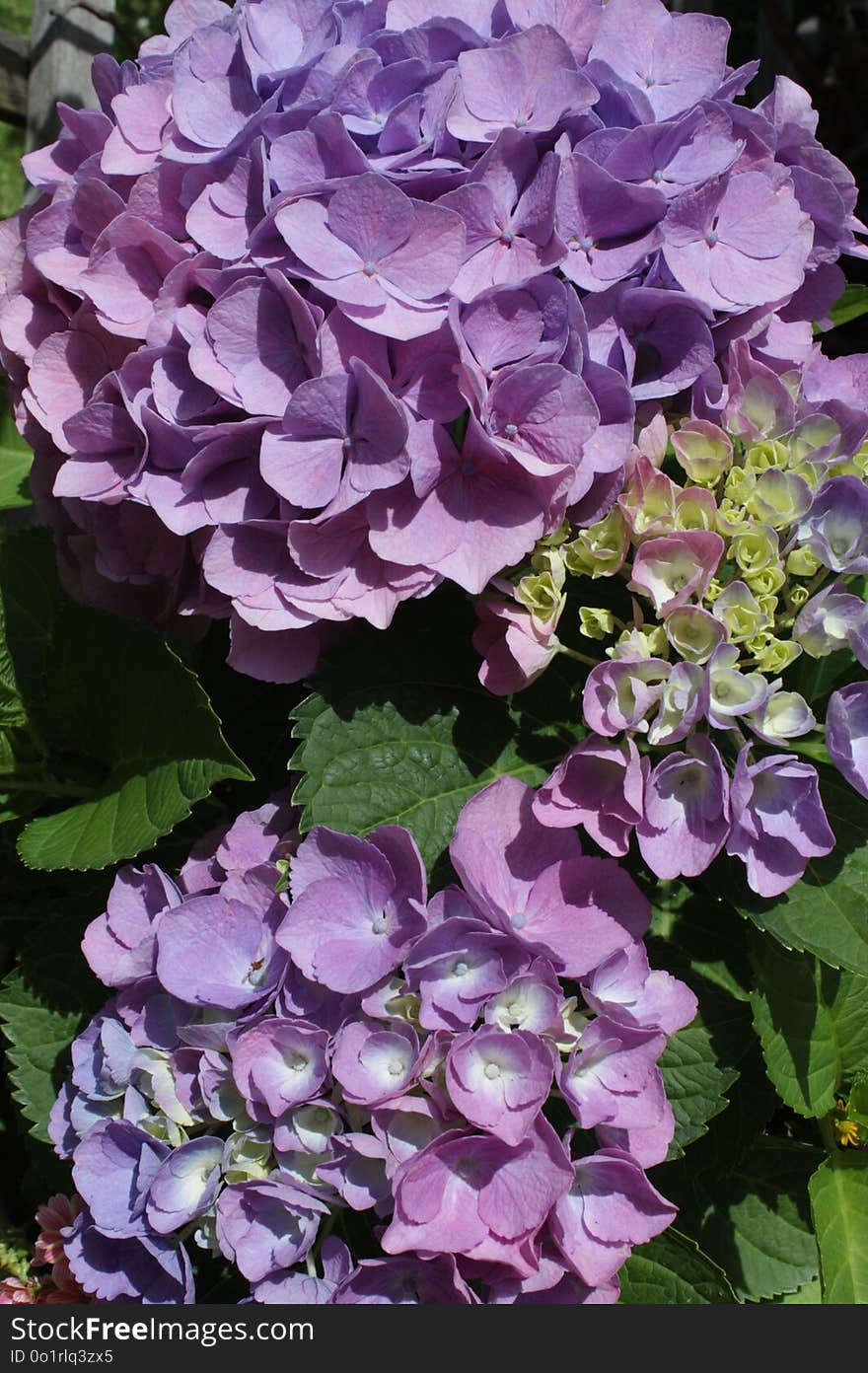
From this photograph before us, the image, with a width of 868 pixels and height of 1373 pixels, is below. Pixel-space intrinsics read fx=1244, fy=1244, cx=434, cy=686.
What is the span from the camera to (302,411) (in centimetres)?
77

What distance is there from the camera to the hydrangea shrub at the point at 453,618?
0.76 m

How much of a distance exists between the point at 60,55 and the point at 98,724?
2020mm

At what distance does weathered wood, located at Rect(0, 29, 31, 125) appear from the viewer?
258 cm

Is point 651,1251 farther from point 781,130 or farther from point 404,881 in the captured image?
point 781,130

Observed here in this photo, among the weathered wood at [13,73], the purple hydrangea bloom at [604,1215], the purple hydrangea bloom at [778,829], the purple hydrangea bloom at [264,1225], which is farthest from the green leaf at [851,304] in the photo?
the weathered wood at [13,73]

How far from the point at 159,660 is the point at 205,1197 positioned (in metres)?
0.39

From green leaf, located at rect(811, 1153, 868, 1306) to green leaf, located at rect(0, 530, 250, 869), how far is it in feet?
1.80

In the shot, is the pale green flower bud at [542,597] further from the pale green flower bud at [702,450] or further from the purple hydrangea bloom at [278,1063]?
the purple hydrangea bloom at [278,1063]

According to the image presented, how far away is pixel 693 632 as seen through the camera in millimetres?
789

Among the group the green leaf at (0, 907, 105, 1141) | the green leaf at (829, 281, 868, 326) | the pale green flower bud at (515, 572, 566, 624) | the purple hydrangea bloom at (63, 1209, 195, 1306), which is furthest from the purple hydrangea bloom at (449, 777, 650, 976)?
the green leaf at (829, 281, 868, 326)

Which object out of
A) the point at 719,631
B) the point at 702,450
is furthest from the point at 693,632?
the point at 702,450

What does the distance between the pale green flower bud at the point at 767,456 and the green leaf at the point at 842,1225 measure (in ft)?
1.80

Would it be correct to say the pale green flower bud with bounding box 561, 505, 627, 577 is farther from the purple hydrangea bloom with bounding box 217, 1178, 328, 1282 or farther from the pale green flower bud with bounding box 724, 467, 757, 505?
the purple hydrangea bloom with bounding box 217, 1178, 328, 1282

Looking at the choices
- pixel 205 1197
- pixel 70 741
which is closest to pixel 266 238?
pixel 70 741
